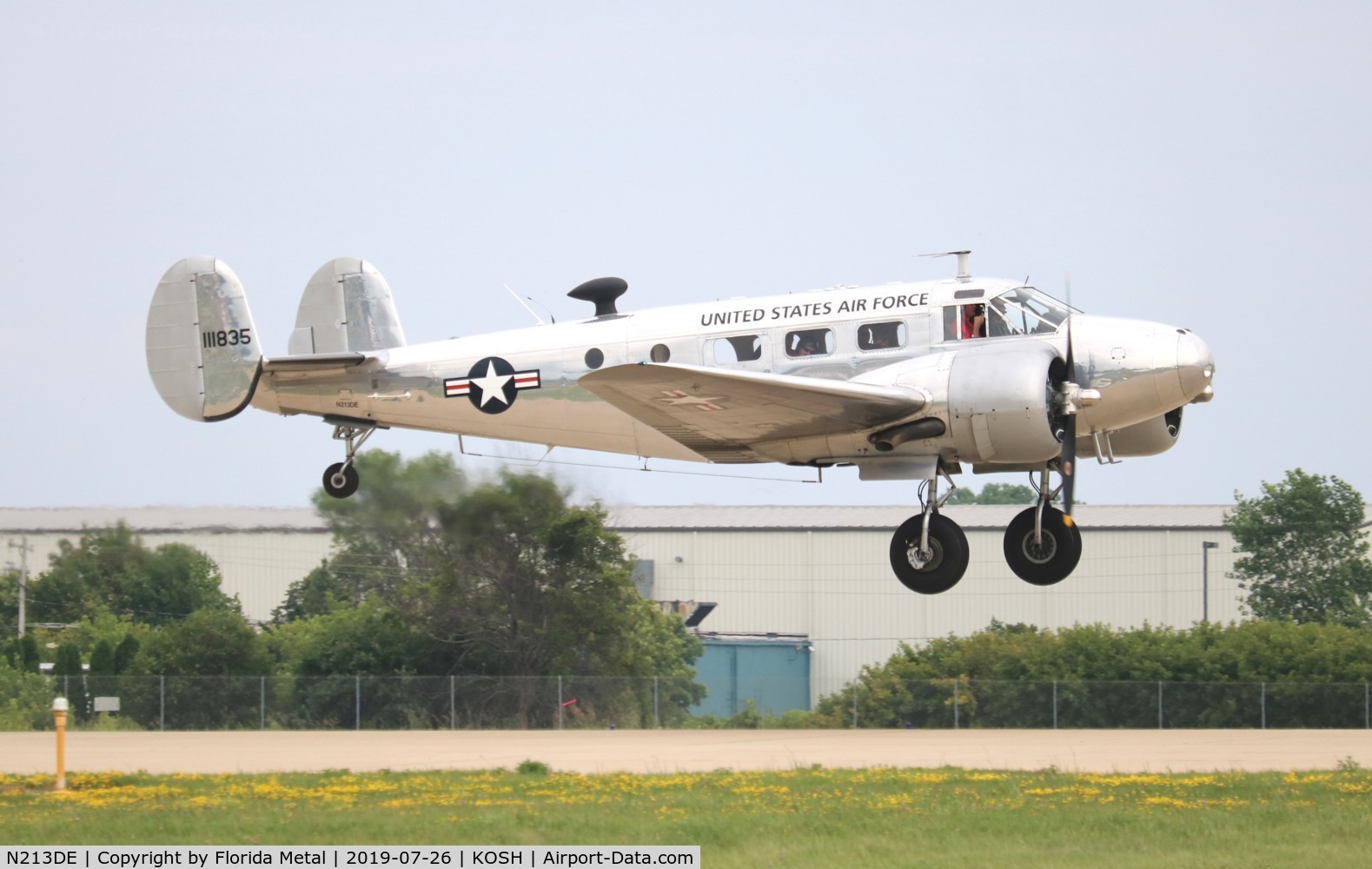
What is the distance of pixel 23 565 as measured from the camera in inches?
1458

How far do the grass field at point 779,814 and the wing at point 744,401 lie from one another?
3962mm

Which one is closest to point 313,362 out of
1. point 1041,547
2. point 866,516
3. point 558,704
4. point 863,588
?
point 1041,547

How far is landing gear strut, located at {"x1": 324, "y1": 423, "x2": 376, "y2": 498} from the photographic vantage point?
21219mm

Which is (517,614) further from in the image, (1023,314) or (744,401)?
(1023,314)

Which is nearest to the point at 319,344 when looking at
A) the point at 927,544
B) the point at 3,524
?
the point at 927,544

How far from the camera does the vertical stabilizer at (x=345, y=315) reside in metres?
22.2

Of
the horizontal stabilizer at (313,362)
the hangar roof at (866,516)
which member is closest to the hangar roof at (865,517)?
the hangar roof at (866,516)

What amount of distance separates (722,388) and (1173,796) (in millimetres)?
6288

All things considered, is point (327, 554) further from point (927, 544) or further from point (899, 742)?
point (927, 544)

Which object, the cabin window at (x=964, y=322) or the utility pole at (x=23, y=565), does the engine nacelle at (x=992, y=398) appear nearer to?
the cabin window at (x=964, y=322)

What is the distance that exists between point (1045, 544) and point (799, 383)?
3727 mm

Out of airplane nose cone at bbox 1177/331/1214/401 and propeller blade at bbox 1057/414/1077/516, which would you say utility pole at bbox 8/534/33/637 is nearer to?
propeller blade at bbox 1057/414/1077/516

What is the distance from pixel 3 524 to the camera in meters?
39.4

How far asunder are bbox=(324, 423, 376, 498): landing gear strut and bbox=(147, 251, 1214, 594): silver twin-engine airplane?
31 mm
